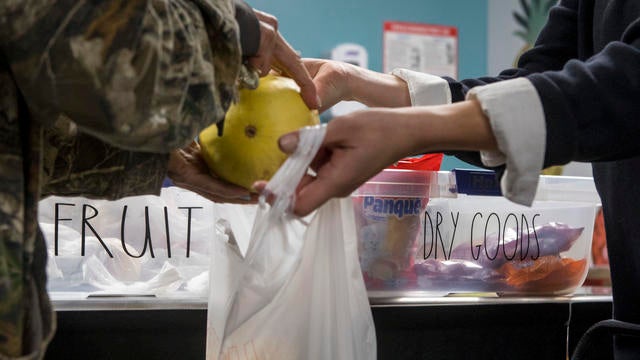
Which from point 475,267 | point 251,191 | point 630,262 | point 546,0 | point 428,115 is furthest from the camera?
point 546,0

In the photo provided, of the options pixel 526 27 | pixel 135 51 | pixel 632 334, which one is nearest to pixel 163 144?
pixel 135 51

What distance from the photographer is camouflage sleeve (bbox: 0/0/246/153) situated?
1.77 ft

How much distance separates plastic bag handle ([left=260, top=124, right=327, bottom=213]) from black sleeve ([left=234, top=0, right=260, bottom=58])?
10cm

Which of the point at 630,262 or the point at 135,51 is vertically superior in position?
the point at 135,51

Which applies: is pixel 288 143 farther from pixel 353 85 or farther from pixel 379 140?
pixel 353 85

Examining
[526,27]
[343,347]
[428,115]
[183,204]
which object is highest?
[526,27]

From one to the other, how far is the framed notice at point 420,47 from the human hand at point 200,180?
8.40 feet

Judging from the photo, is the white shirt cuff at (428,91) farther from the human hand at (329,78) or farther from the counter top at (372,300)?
the counter top at (372,300)

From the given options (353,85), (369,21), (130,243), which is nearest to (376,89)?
(353,85)

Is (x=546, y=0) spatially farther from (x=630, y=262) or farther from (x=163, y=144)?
(x=163, y=144)

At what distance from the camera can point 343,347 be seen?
79cm

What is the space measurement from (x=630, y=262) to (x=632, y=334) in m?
0.13

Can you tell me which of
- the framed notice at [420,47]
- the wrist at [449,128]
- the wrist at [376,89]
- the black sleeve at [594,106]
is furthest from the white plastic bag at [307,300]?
the framed notice at [420,47]

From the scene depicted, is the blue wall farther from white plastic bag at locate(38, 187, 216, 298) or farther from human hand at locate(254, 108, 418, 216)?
human hand at locate(254, 108, 418, 216)
